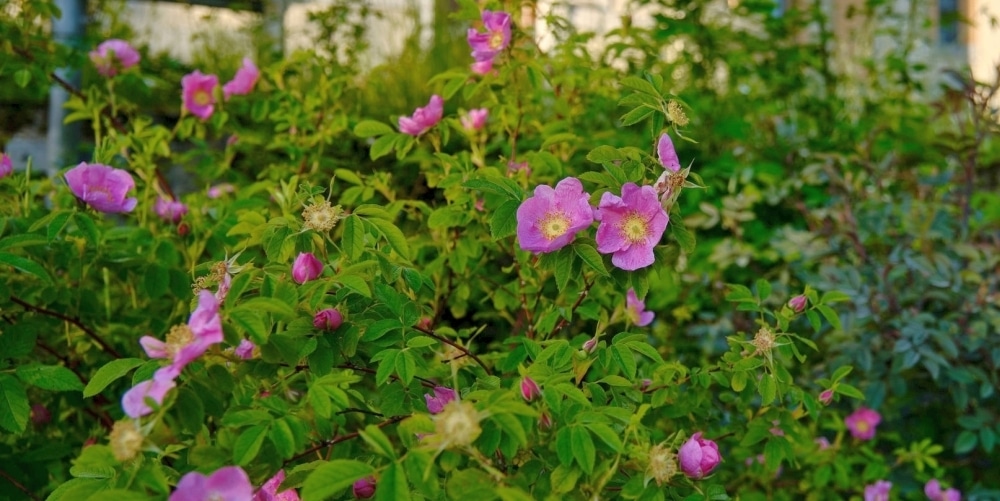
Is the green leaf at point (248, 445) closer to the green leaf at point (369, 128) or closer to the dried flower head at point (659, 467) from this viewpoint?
the dried flower head at point (659, 467)

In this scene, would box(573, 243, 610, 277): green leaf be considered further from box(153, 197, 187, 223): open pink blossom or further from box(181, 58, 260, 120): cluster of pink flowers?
box(181, 58, 260, 120): cluster of pink flowers

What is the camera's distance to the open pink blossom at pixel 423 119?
4.05 ft

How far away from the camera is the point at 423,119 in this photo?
1242 millimetres

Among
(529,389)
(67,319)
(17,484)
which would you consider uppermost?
(529,389)

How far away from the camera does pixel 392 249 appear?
94 cm

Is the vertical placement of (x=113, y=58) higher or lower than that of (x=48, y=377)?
higher

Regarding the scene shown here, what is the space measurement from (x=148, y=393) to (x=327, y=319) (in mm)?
187

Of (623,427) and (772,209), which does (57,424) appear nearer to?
(623,427)

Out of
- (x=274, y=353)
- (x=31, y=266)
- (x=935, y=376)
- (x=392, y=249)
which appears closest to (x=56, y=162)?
(x=31, y=266)

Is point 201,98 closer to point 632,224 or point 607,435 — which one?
point 632,224

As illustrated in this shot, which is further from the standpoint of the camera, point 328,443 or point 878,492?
point 878,492

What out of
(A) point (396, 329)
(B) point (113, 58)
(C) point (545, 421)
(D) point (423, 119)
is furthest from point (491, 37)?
(B) point (113, 58)

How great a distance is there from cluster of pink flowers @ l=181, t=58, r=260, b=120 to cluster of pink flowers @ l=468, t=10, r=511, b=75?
0.53 meters

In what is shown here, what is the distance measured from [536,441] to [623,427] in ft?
0.30
